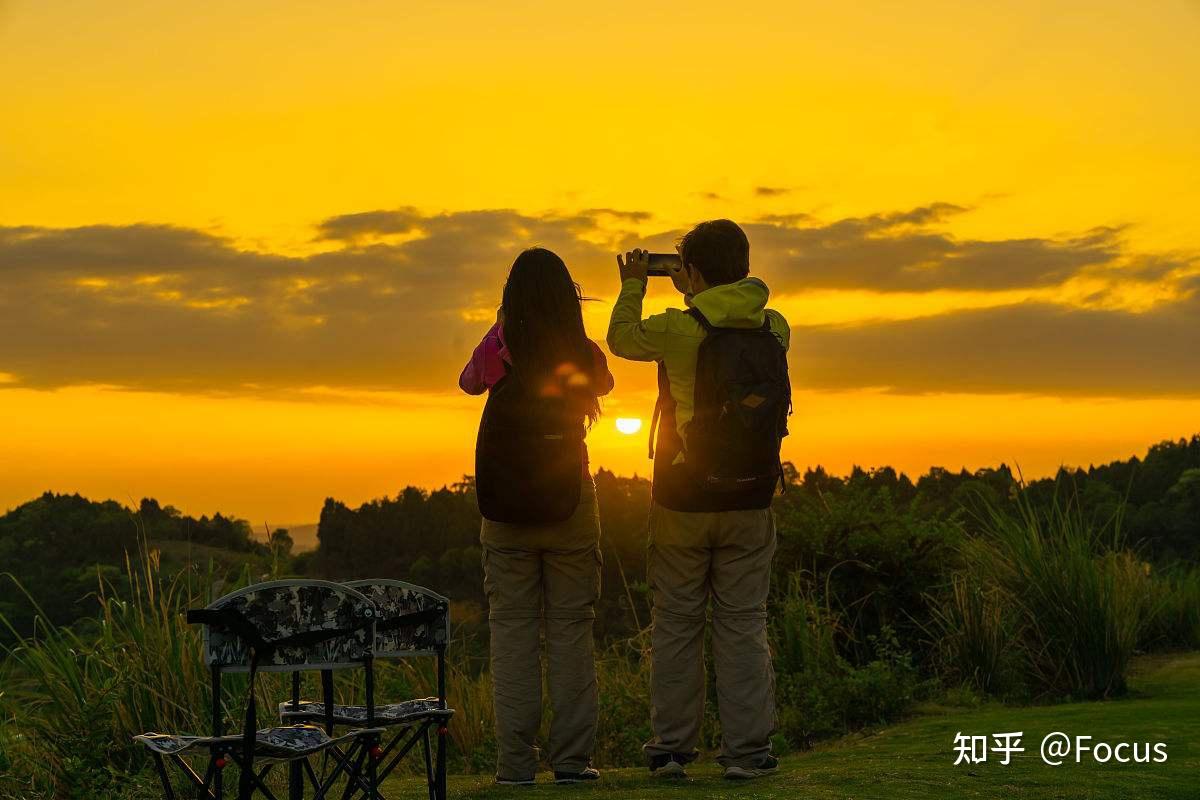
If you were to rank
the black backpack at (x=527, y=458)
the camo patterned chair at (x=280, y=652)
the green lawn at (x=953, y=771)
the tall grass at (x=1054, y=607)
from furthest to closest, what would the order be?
the tall grass at (x=1054, y=607) → the black backpack at (x=527, y=458) → the green lawn at (x=953, y=771) → the camo patterned chair at (x=280, y=652)

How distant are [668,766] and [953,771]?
1626mm

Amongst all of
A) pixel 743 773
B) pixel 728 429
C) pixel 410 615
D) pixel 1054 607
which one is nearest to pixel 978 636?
pixel 1054 607

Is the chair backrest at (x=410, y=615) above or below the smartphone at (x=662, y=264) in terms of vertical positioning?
below

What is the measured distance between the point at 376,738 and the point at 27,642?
199 inches

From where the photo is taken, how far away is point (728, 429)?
727 centimetres

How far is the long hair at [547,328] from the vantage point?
23.4ft

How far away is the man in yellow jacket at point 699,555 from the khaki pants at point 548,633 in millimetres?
364

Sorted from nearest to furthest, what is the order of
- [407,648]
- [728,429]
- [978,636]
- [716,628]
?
[407,648] < [728,429] < [716,628] < [978,636]

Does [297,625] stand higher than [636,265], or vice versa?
[636,265]

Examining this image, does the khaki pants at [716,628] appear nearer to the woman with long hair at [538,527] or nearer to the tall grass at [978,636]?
the woman with long hair at [538,527]

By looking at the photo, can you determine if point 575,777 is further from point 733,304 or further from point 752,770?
point 733,304

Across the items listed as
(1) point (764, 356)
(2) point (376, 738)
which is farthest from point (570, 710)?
(1) point (764, 356)

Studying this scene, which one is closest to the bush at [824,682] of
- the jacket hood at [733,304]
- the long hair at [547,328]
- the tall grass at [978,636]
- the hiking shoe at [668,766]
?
the tall grass at [978,636]

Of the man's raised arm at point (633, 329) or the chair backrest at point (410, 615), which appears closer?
the chair backrest at point (410, 615)
